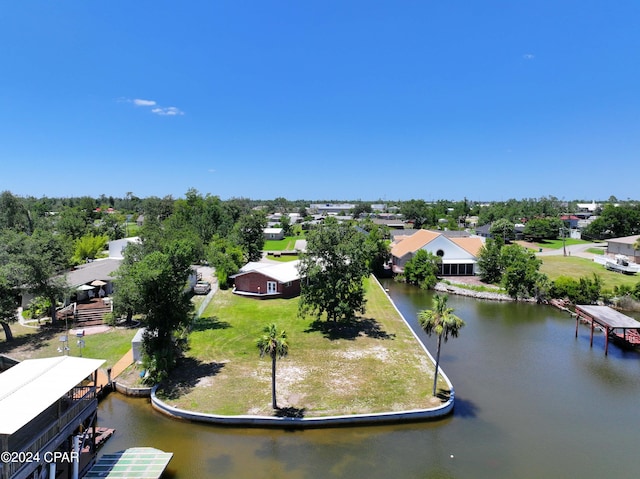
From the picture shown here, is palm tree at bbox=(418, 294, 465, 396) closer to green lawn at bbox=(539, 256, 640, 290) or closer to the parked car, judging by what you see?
the parked car

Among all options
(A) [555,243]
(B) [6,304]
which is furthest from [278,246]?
(A) [555,243]

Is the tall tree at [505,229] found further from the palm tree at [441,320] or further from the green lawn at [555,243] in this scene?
the palm tree at [441,320]

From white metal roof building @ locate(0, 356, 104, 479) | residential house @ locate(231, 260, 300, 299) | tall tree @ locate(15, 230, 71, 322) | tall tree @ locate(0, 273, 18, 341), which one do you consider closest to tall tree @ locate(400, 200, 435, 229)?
residential house @ locate(231, 260, 300, 299)

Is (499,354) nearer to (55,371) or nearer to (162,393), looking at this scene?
(162,393)

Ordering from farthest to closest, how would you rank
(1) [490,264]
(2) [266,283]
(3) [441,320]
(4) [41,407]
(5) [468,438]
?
(1) [490,264] → (2) [266,283] → (3) [441,320] → (5) [468,438] → (4) [41,407]

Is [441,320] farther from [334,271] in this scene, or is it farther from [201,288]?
[201,288]

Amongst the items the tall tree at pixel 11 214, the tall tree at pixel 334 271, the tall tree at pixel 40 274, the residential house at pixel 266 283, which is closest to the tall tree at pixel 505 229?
the residential house at pixel 266 283
